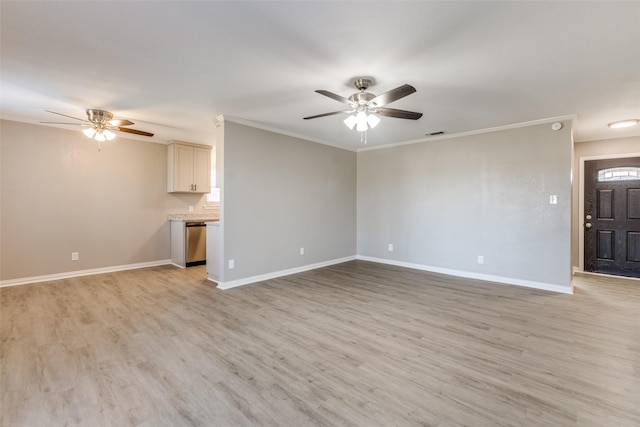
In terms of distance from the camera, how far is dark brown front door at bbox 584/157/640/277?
4.89 m

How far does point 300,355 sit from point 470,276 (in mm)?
3709

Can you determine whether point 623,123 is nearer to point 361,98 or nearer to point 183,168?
point 361,98

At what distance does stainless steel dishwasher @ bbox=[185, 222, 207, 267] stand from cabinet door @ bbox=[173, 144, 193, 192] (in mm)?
847

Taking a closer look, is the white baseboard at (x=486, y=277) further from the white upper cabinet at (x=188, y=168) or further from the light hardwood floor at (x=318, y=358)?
the white upper cabinet at (x=188, y=168)

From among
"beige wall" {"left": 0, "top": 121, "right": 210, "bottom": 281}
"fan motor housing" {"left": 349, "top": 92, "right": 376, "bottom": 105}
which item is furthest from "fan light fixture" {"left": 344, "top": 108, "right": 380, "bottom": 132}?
"beige wall" {"left": 0, "top": 121, "right": 210, "bottom": 281}

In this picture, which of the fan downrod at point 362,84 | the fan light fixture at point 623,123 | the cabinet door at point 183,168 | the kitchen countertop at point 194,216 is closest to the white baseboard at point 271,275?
the kitchen countertop at point 194,216

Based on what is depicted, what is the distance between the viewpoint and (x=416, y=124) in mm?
4426

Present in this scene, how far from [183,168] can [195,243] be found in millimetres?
1559

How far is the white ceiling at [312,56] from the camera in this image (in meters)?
1.87

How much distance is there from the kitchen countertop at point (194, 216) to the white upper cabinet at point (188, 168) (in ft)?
1.73

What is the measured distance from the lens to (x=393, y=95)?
2.54 m

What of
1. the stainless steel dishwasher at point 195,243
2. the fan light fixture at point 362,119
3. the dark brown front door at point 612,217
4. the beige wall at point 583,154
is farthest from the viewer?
the stainless steel dishwasher at point 195,243

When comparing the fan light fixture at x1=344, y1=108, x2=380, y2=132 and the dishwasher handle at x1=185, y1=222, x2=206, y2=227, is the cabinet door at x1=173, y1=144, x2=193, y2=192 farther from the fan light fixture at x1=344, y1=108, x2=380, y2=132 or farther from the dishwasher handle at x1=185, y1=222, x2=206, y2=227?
the fan light fixture at x1=344, y1=108, x2=380, y2=132

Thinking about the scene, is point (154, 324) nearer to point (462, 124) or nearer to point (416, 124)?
point (416, 124)
